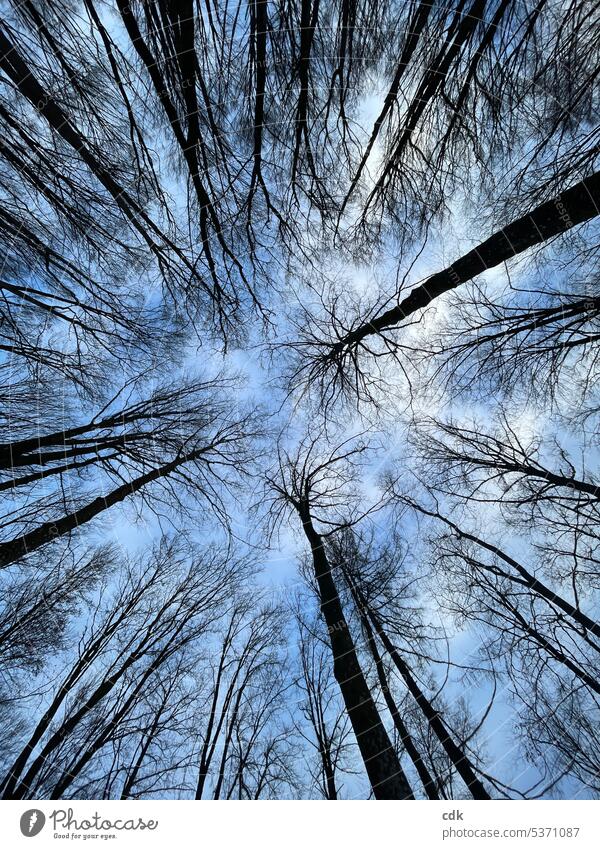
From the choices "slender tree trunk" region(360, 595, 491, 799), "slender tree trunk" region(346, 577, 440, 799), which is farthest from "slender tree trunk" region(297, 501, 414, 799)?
"slender tree trunk" region(360, 595, 491, 799)

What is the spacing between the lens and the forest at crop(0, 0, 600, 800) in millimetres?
5215

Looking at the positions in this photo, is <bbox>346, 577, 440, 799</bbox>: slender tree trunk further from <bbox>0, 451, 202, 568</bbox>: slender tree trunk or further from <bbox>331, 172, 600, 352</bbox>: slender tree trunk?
<bbox>331, 172, 600, 352</bbox>: slender tree trunk

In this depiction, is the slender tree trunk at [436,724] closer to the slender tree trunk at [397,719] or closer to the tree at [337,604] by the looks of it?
the slender tree trunk at [397,719]

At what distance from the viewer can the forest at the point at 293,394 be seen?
17.1ft

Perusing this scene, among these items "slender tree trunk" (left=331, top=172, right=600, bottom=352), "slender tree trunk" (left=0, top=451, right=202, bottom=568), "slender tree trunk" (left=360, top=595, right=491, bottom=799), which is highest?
"slender tree trunk" (left=331, top=172, right=600, bottom=352)

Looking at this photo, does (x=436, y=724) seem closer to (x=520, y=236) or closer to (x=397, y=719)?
(x=397, y=719)

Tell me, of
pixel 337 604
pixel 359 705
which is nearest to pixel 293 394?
pixel 337 604

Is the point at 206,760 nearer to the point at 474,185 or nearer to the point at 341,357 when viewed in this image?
the point at 341,357

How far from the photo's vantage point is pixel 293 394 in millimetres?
Answer: 8555

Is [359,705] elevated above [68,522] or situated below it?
below

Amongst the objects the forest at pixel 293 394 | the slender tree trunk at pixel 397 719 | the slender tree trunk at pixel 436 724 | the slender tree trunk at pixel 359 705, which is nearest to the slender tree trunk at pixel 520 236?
the forest at pixel 293 394

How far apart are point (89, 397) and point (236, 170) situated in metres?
5.48

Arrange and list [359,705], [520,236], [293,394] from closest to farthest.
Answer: [359,705] < [520,236] < [293,394]
